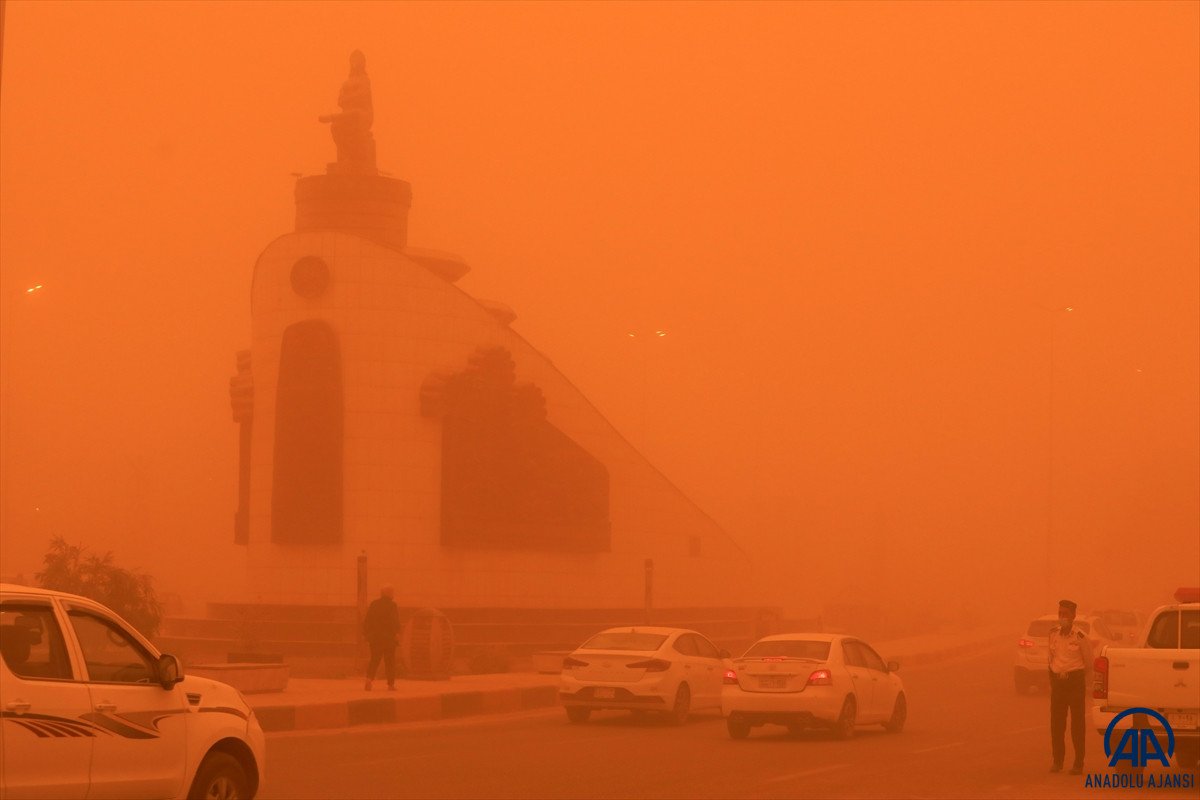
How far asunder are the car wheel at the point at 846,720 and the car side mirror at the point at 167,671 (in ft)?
34.7

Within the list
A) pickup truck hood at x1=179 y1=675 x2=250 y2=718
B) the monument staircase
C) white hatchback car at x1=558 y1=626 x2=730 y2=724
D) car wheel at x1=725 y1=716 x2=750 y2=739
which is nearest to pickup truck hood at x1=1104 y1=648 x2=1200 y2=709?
car wheel at x1=725 y1=716 x2=750 y2=739

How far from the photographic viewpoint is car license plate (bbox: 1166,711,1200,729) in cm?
1342

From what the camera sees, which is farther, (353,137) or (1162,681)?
(353,137)

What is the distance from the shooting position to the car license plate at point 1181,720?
13.4 meters

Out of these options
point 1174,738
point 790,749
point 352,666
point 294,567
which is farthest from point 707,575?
point 1174,738

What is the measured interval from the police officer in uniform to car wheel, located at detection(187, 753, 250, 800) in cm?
793

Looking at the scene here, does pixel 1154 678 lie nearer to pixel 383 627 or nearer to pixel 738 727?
pixel 738 727

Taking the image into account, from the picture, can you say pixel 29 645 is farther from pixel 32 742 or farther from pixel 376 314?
pixel 376 314

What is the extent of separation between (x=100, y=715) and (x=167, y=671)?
554mm

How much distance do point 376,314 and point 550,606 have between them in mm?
8812

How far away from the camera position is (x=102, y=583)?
73.6 feet

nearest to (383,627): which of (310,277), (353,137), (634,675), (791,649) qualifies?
(634,675)

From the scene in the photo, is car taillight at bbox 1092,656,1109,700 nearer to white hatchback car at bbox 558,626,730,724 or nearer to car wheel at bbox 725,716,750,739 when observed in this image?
car wheel at bbox 725,716,750,739

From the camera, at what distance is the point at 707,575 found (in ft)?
150
